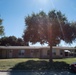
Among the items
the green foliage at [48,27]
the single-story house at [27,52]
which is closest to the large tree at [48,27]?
the green foliage at [48,27]

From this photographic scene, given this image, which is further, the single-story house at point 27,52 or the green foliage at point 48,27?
the single-story house at point 27,52

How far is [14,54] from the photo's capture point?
154ft

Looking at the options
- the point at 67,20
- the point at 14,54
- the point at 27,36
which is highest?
the point at 67,20

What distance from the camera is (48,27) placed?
25781mm

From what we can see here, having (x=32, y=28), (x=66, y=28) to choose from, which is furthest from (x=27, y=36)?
(x=66, y=28)

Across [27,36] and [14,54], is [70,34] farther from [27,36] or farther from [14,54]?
[14,54]

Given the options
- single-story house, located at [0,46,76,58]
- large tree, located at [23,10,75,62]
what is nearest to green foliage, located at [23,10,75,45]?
large tree, located at [23,10,75,62]

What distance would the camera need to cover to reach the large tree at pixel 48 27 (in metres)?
26.0

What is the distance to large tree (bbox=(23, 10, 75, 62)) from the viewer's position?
1022 inches

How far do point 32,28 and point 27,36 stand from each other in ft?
6.56

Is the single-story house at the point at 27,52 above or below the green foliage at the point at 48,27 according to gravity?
below

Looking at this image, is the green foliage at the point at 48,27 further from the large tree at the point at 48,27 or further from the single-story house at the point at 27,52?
the single-story house at the point at 27,52

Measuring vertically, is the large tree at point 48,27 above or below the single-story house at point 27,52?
above

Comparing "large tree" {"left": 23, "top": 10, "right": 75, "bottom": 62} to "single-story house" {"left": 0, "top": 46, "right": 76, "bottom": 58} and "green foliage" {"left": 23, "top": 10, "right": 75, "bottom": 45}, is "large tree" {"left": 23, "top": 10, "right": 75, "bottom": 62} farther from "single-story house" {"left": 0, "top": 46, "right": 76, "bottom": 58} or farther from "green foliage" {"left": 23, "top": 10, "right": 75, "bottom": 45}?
"single-story house" {"left": 0, "top": 46, "right": 76, "bottom": 58}
